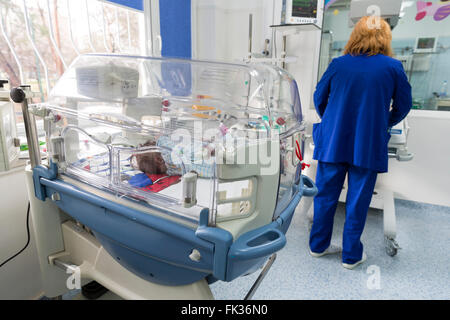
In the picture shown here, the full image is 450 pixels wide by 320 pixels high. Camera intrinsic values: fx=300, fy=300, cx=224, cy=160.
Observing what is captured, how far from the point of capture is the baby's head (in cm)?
113

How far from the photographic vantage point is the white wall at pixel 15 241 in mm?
1451

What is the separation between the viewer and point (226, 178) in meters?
0.82

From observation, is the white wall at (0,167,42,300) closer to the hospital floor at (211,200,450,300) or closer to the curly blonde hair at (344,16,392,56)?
the hospital floor at (211,200,450,300)

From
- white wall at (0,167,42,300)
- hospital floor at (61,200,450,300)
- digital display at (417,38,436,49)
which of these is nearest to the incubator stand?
white wall at (0,167,42,300)

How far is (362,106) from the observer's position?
1813mm

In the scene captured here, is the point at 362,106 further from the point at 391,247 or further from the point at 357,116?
the point at 391,247

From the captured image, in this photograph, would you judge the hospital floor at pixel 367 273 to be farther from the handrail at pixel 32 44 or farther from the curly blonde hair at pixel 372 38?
the handrail at pixel 32 44

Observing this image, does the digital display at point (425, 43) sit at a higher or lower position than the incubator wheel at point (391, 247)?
higher

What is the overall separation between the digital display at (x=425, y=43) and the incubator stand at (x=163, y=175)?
89.9 inches

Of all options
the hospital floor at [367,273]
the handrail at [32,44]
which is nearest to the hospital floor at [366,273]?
the hospital floor at [367,273]

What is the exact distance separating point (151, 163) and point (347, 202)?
4.77 feet

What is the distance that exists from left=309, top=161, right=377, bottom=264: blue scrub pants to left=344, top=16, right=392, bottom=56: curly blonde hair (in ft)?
2.36
